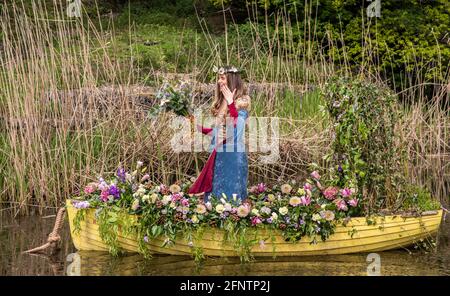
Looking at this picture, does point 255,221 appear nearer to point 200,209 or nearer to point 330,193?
point 200,209

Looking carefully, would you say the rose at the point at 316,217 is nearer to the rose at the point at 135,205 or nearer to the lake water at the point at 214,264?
the lake water at the point at 214,264

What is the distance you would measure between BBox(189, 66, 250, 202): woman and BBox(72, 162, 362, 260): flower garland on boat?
0.42 feet

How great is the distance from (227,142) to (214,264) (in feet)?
3.07

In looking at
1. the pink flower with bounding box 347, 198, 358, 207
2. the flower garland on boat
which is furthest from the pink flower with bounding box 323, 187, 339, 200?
the pink flower with bounding box 347, 198, 358, 207

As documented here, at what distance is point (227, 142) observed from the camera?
678 cm

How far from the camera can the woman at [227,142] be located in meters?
6.75

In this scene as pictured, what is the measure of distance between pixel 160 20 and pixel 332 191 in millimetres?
8306

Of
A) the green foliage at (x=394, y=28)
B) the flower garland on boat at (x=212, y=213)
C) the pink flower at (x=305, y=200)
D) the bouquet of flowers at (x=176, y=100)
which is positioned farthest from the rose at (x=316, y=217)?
the green foliage at (x=394, y=28)

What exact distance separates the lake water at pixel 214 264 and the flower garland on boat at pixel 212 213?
0.46 ft

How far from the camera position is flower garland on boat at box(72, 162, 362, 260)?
656 cm

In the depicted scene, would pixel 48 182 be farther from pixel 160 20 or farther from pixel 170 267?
pixel 160 20

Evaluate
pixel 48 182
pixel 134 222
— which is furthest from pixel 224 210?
pixel 48 182

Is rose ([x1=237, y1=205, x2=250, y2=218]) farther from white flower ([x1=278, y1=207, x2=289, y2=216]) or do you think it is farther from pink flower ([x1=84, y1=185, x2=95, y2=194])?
pink flower ([x1=84, y1=185, x2=95, y2=194])

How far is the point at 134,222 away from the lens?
665cm
